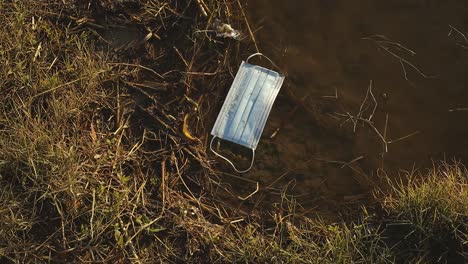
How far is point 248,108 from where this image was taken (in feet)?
9.20

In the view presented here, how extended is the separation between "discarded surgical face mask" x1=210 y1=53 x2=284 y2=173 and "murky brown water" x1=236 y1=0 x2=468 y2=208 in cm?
6

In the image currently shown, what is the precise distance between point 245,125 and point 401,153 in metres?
0.81

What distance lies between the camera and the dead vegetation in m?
2.61

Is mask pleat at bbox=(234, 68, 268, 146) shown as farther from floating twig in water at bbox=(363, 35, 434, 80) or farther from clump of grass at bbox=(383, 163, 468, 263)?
clump of grass at bbox=(383, 163, 468, 263)

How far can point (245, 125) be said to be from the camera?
9.17ft

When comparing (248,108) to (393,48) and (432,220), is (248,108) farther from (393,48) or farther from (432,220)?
(432,220)

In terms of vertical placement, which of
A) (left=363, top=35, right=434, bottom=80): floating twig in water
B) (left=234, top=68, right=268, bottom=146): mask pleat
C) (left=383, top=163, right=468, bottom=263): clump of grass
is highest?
(left=363, top=35, right=434, bottom=80): floating twig in water

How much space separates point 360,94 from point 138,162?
1206 mm

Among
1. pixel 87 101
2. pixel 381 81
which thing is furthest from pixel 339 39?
pixel 87 101

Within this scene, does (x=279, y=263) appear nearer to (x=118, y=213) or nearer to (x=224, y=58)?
(x=118, y=213)

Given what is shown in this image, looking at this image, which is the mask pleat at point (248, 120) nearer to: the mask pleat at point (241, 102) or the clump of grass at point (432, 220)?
the mask pleat at point (241, 102)

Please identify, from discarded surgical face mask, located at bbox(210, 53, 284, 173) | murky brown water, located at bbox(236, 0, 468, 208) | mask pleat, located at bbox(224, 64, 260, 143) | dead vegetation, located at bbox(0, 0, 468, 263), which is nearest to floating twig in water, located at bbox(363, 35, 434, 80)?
murky brown water, located at bbox(236, 0, 468, 208)

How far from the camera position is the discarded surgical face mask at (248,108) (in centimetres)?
279

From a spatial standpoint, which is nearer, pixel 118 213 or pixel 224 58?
pixel 118 213
